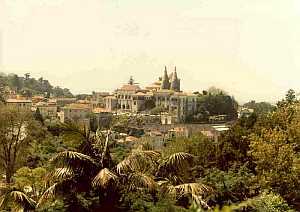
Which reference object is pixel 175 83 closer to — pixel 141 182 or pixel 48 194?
pixel 141 182

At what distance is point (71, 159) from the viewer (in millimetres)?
7555

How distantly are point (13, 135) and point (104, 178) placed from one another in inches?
680

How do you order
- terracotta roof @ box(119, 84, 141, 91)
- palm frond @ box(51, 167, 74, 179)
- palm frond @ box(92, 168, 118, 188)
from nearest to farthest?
palm frond @ box(92, 168, 118, 188), palm frond @ box(51, 167, 74, 179), terracotta roof @ box(119, 84, 141, 91)

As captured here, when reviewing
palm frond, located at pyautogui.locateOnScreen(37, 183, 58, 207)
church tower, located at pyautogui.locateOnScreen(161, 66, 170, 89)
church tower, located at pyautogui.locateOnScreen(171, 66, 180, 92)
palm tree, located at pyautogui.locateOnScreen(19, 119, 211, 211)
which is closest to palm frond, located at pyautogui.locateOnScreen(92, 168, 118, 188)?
palm tree, located at pyautogui.locateOnScreen(19, 119, 211, 211)

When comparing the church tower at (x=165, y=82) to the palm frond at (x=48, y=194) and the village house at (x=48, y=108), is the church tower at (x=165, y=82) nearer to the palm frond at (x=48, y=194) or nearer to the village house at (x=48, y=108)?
the village house at (x=48, y=108)

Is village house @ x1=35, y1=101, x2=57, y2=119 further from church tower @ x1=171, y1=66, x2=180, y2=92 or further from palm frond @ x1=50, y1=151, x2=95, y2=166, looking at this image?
palm frond @ x1=50, y1=151, x2=95, y2=166

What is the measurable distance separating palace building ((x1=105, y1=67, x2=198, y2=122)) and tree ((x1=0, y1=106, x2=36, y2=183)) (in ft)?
183

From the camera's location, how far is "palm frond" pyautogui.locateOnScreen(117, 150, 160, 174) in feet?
24.9

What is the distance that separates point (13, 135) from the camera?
934 inches

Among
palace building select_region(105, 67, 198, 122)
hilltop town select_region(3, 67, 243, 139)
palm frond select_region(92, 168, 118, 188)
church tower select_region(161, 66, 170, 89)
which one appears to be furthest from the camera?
church tower select_region(161, 66, 170, 89)

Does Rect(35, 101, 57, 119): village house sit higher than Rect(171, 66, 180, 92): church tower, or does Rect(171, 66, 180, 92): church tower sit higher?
Rect(171, 66, 180, 92): church tower

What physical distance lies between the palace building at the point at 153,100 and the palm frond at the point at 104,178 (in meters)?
73.5

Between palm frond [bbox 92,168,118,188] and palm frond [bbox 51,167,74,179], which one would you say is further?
palm frond [bbox 51,167,74,179]

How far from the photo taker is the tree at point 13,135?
70.7 ft
